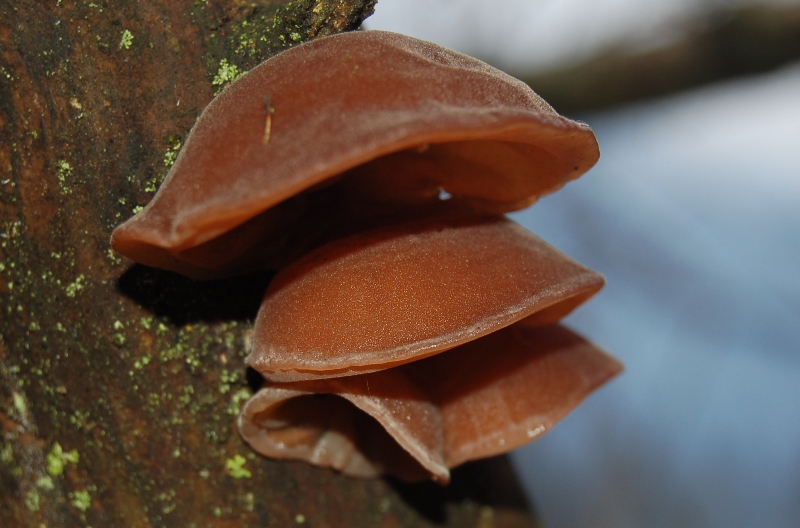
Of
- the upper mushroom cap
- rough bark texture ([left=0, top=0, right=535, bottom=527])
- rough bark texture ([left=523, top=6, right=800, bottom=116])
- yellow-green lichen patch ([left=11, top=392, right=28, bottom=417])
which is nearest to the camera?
the upper mushroom cap

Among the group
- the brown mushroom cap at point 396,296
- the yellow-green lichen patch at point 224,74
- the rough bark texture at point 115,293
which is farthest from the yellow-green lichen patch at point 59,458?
the yellow-green lichen patch at point 224,74

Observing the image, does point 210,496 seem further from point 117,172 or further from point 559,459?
point 559,459

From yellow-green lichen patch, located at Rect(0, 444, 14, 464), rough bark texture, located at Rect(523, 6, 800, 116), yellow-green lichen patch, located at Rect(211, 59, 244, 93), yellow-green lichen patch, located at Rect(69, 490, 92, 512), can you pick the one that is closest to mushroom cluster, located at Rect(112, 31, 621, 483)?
yellow-green lichen patch, located at Rect(211, 59, 244, 93)

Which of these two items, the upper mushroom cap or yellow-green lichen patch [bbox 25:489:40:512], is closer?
the upper mushroom cap

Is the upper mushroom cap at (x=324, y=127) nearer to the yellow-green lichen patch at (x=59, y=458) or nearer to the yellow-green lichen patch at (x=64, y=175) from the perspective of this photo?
the yellow-green lichen patch at (x=64, y=175)

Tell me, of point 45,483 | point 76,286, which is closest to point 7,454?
point 45,483

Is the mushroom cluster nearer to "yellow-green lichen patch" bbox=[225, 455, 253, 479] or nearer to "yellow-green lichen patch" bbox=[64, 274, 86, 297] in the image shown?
"yellow-green lichen patch" bbox=[225, 455, 253, 479]

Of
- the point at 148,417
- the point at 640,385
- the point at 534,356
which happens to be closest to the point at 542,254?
the point at 534,356
